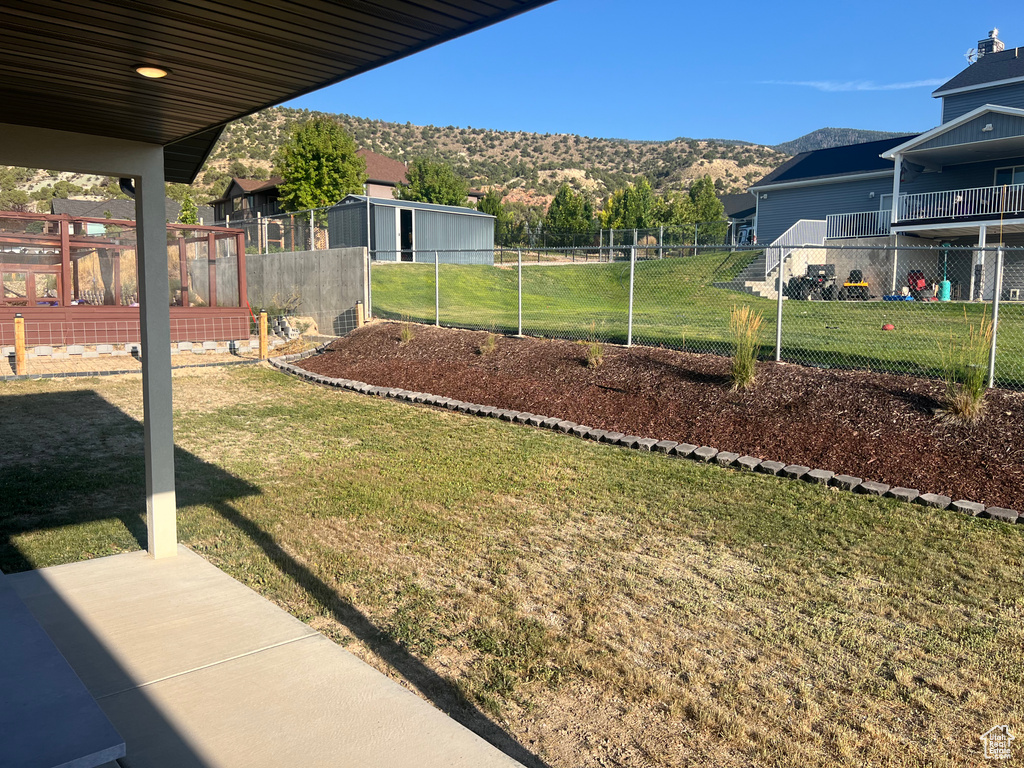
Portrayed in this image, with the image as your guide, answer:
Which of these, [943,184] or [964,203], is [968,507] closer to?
[964,203]

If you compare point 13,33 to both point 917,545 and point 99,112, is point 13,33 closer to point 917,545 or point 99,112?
point 99,112

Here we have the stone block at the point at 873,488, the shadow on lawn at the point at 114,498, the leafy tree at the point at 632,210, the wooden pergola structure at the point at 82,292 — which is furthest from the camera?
the leafy tree at the point at 632,210

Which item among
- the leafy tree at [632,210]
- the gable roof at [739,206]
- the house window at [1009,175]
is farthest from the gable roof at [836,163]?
the gable roof at [739,206]

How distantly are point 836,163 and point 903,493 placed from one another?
2658cm

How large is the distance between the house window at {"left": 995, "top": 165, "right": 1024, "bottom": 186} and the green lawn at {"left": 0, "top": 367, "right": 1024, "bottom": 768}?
904 inches

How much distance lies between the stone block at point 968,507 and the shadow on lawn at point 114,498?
4.35 metres

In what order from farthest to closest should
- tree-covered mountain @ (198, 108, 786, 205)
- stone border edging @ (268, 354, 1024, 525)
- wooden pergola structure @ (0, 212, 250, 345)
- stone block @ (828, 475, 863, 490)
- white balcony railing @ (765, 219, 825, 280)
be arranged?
tree-covered mountain @ (198, 108, 786, 205), white balcony railing @ (765, 219, 825, 280), wooden pergola structure @ (0, 212, 250, 345), stone block @ (828, 475, 863, 490), stone border edging @ (268, 354, 1024, 525)

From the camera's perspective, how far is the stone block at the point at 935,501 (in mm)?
5484

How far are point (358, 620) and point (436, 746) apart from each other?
4.11 feet

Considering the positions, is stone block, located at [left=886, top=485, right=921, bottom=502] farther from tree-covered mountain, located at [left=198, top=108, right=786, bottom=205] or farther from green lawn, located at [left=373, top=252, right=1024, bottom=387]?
tree-covered mountain, located at [left=198, top=108, right=786, bottom=205]

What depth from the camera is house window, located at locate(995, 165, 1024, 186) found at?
2293 cm

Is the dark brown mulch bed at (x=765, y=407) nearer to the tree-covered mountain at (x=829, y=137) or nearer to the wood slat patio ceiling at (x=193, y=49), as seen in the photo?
the wood slat patio ceiling at (x=193, y=49)

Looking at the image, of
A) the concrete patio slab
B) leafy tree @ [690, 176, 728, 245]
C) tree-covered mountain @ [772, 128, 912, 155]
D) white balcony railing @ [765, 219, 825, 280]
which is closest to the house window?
white balcony railing @ [765, 219, 825, 280]

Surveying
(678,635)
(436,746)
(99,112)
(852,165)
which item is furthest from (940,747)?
(852,165)
